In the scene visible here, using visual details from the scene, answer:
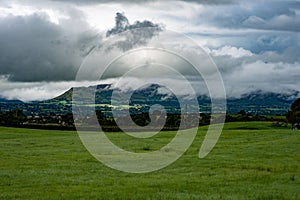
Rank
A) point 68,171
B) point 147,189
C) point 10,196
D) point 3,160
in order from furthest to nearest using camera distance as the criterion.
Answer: point 3,160 → point 68,171 → point 147,189 → point 10,196

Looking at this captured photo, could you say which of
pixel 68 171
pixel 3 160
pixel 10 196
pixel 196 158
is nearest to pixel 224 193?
pixel 10 196

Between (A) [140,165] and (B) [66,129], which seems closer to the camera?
(A) [140,165]

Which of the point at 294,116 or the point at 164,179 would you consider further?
the point at 294,116

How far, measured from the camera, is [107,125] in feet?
365

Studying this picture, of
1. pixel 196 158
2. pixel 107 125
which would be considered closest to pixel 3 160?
pixel 196 158

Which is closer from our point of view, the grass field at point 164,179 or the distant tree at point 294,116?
the grass field at point 164,179

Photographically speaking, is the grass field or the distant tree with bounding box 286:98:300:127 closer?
the grass field

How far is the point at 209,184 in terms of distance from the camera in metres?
27.5

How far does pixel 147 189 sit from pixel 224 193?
427 centimetres

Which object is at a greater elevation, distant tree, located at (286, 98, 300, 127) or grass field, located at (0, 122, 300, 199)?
distant tree, located at (286, 98, 300, 127)

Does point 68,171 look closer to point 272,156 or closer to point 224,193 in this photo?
point 224,193

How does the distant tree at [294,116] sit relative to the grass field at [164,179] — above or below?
above

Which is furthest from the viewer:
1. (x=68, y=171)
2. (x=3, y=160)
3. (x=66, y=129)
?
(x=66, y=129)

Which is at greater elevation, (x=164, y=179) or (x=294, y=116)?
(x=294, y=116)
